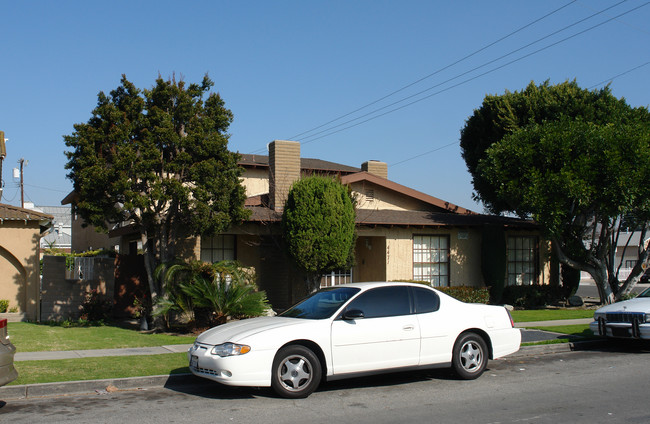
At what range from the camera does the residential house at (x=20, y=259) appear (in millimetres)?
17109

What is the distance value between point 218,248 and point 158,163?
4240mm

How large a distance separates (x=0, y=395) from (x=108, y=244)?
65.7 feet

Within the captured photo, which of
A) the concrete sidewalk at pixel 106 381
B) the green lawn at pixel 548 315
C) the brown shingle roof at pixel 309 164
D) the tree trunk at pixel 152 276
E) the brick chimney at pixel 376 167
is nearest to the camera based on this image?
the concrete sidewalk at pixel 106 381

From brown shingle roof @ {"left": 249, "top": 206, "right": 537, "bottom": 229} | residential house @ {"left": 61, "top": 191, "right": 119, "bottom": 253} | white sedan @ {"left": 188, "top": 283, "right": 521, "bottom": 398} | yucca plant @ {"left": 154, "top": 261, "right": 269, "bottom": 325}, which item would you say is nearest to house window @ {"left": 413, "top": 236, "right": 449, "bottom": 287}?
brown shingle roof @ {"left": 249, "top": 206, "right": 537, "bottom": 229}

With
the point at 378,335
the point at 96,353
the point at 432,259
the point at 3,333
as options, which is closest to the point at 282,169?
the point at 432,259

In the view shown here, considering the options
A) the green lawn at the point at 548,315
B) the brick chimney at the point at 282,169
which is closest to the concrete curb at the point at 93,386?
the brick chimney at the point at 282,169

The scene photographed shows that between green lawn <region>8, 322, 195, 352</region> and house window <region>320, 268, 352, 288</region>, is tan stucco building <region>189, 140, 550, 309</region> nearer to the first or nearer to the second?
house window <region>320, 268, 352, 288</region>

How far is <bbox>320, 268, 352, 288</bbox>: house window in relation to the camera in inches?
755

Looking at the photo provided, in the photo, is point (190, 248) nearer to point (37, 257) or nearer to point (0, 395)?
point (37, 257)

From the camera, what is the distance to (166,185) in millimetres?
13852

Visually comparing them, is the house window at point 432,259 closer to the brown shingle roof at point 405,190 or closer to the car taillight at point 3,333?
the brown shingle roof at point 405,190

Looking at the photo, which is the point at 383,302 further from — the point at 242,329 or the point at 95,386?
the point at 95,386

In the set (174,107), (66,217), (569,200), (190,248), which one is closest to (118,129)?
(174,107)

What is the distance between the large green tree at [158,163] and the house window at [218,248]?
2170 millimetres
